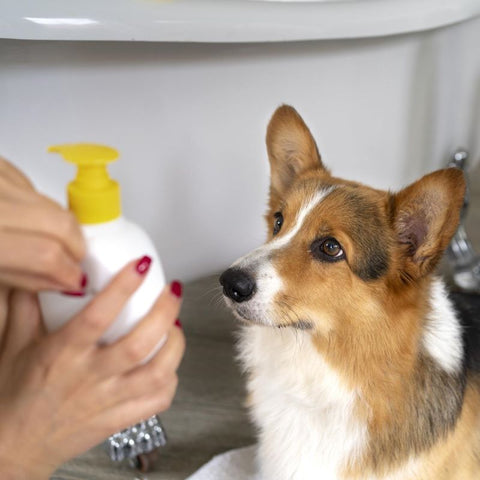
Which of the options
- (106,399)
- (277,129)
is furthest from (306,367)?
(106,399)

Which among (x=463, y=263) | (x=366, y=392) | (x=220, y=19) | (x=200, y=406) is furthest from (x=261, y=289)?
(x=463, y=263)

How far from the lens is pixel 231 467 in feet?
4.98

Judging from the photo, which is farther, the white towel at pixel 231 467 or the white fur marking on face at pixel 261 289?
the white towel at pixel 231 467

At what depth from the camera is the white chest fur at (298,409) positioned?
46.3 inches

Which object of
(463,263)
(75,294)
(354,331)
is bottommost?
(463,263)

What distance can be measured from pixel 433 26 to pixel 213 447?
4.26 feet

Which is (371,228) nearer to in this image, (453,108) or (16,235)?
(16,235)

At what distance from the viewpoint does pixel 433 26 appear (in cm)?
170

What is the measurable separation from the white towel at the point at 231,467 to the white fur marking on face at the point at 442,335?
59cm

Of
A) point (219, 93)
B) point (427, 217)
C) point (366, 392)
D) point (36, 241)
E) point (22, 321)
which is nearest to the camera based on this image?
point (36, 241)

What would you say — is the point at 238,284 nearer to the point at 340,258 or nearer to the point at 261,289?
the point at 261,289

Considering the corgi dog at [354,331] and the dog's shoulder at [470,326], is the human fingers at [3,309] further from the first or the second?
the dog's shoulder at [470,326]

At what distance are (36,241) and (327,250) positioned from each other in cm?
67

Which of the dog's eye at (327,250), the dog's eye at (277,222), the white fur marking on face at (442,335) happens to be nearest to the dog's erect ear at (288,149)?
the dog's eye at (277,222)
